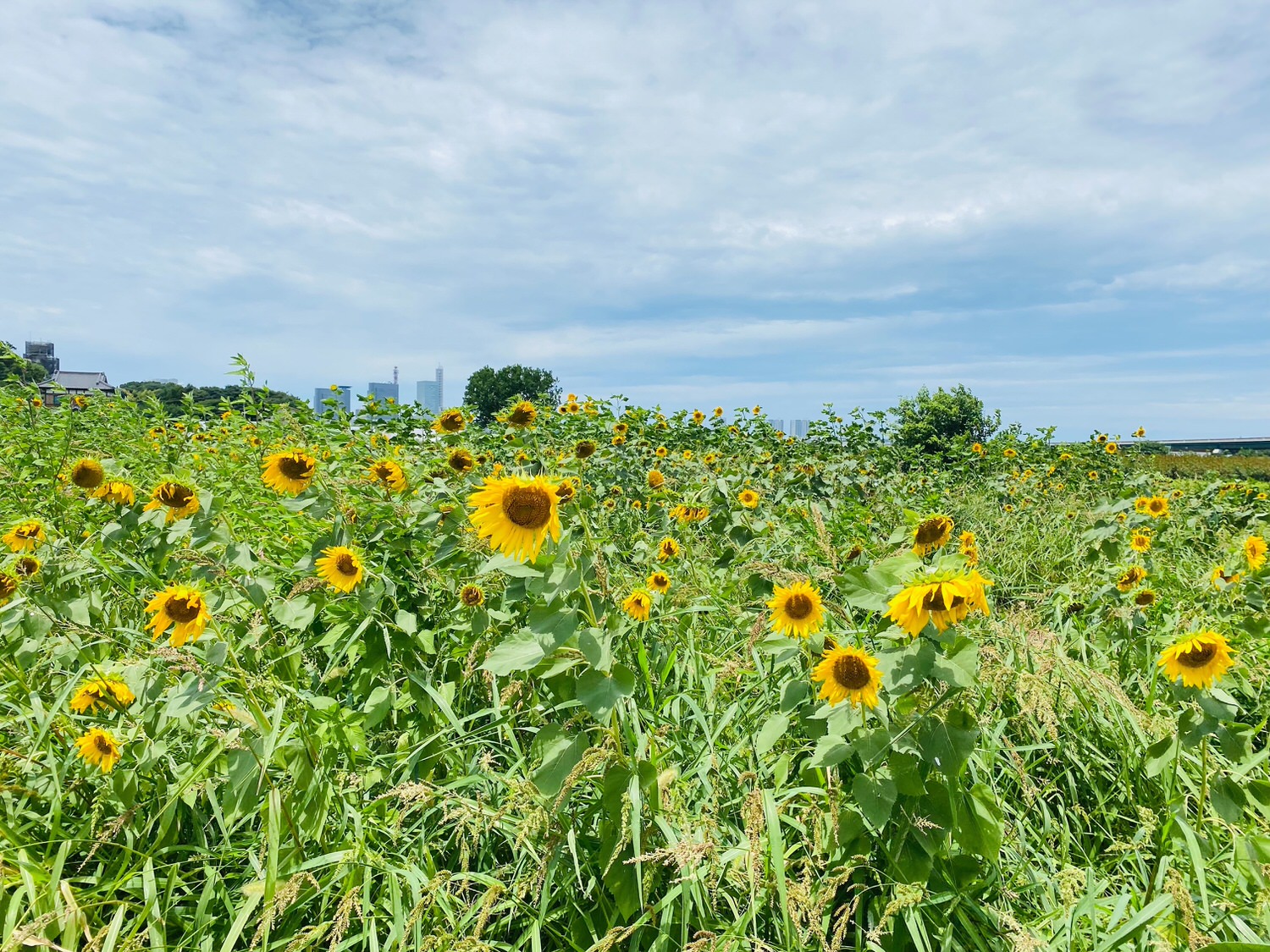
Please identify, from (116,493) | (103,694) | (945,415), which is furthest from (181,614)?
(945,415)

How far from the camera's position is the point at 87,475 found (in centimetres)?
255

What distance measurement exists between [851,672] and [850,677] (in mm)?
13

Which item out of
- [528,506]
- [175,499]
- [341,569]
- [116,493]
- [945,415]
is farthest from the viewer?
[945,415]

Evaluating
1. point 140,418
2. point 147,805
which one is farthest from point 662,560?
point 140,418

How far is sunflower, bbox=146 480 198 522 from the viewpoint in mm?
2322

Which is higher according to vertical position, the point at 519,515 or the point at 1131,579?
the point at 519,515

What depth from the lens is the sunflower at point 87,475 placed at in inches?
99.5

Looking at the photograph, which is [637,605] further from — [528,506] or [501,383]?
[501,383]

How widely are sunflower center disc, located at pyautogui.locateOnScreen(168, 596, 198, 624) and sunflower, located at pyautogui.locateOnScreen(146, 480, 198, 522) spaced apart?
57 centimetres

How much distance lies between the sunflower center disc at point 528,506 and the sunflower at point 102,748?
121cm

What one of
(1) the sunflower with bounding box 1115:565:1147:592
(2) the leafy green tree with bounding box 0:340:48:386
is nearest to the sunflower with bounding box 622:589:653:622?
(1) the sunflower with bounding box 1115:565:1147:592

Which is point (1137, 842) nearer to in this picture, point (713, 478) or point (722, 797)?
point (722, 797)

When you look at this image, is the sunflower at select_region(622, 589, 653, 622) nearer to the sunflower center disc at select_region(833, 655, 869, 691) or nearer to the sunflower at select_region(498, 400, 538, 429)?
the sunflower center disc at select_region(833, 655, 869, 691)

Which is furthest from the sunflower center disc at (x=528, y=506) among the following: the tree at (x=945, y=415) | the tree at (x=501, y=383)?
the tree at (x=501, y=383)
